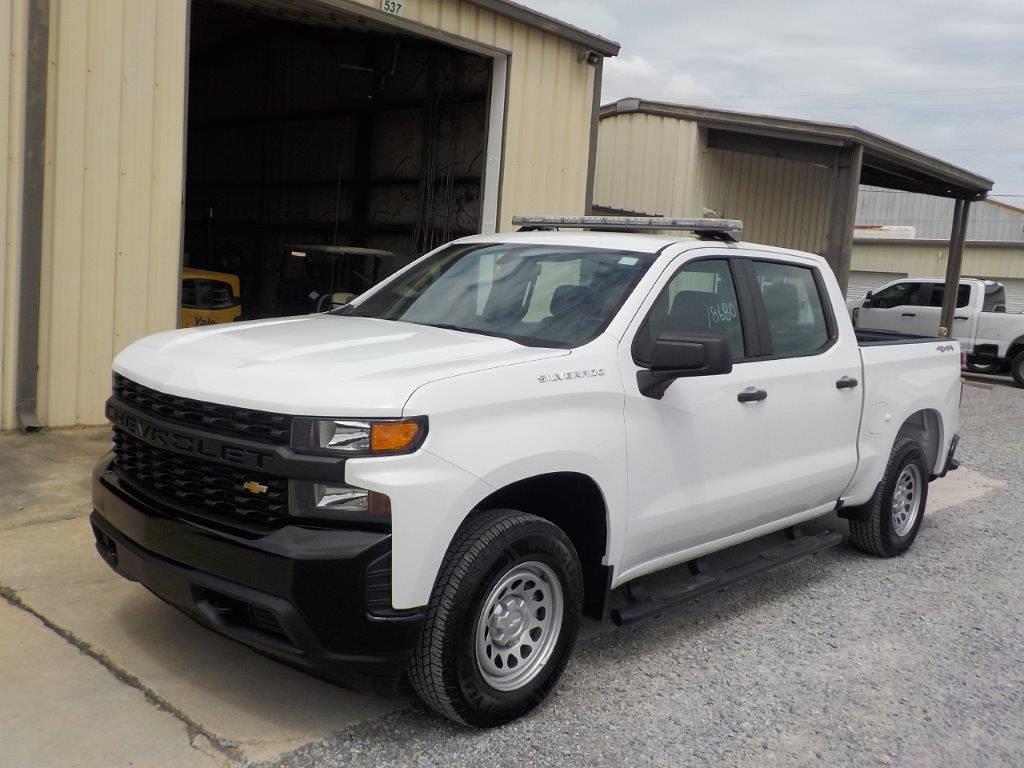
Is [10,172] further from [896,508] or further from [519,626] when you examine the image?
[896,508]

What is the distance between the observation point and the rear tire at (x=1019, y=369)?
19.2 meters

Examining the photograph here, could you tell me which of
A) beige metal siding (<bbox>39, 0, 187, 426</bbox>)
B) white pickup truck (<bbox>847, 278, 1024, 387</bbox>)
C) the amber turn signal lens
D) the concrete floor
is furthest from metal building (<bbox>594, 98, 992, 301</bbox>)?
the amber turn signal lens

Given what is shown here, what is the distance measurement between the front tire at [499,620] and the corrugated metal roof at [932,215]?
4555cm

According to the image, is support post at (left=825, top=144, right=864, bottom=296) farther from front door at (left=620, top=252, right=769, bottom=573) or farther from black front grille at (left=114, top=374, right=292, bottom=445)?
black front grille at (left=114, top=374, right=292, bottom=445)

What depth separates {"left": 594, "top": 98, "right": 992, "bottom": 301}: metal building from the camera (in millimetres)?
15180

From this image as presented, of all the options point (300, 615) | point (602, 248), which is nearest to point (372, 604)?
point (300, 615)

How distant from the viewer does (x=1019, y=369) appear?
19.3m

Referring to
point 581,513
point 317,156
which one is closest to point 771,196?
point 317,156

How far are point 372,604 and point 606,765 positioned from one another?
1080 mm

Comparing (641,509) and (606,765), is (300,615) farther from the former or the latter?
(641,509)

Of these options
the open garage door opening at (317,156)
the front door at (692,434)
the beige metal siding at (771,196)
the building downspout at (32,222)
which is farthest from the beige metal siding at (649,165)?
the front door at (692,434)

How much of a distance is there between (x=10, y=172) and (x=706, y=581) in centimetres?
589

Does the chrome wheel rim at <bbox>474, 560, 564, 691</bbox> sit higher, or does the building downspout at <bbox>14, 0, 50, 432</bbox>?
the building downspout at <bbox>14, 0, 50, 432</bbox>

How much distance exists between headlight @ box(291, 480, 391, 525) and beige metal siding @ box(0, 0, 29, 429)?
5.27 metres
